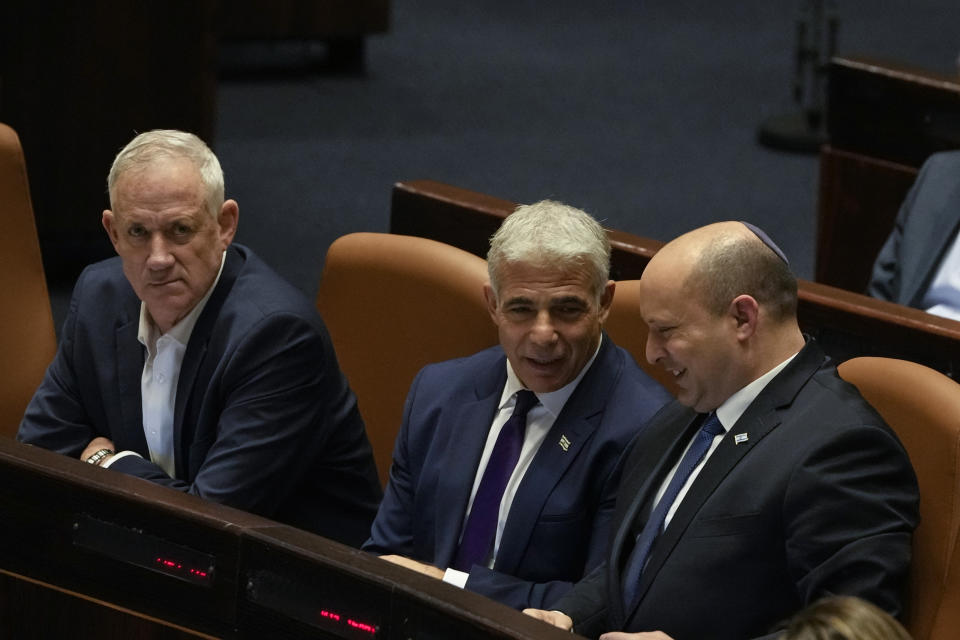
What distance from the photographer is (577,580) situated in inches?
84.9

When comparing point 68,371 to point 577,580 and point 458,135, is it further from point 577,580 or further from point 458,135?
point 458,135

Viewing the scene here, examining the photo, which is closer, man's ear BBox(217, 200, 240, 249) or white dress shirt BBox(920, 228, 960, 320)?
man's ear BBox(217, 200, 240, 249)

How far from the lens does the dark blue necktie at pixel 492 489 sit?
85.7 inches

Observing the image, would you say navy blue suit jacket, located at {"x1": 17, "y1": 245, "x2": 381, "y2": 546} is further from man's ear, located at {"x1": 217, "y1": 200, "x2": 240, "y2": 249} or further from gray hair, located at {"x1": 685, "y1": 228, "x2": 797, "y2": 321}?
gray hair, located at {"x1": 685, "y1": 228, "x2": 797, "y2": 321}

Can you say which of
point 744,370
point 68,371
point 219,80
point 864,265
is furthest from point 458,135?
point 744,370

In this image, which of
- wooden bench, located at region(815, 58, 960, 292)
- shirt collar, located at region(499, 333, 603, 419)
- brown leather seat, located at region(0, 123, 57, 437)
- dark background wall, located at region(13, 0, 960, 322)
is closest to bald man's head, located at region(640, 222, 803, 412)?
shirt collar, located at region(499, 333, 603, 419)

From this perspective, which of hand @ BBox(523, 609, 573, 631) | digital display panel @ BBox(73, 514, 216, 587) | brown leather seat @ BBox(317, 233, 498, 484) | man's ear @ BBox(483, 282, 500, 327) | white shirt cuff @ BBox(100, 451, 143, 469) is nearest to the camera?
digital display panel @ BBox(73, 514, 216, 587)

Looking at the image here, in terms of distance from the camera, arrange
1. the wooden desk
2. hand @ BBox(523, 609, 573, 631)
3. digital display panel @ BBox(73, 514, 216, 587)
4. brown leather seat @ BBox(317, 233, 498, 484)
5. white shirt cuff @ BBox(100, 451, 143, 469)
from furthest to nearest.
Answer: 1. brown leather seat @ BBox(317, 233, 498, 484)
2. white shirt cuff @ BBox(100, 451, 143, 469)
3. hand @ BBox(523, 609, 573, 631)
4. digital display panel @ BBox(73, 514, 216, 587)
5. the wooden desk

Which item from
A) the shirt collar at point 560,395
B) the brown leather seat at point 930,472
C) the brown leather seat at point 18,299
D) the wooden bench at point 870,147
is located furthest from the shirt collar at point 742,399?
the wooden bench at point 870,147

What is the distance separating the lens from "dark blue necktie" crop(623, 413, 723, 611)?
1.94 metres

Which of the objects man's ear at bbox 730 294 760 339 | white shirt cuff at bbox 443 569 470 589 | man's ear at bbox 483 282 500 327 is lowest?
white shirt cuff at bbox 443 569 470 589

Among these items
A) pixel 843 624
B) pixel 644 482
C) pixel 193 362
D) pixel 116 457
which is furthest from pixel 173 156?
pixel 843 624

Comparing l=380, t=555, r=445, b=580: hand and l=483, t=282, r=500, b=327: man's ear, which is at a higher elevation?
l=483, t=282, r=500, b=327: man's ear

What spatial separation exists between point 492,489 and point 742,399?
0.43 m
